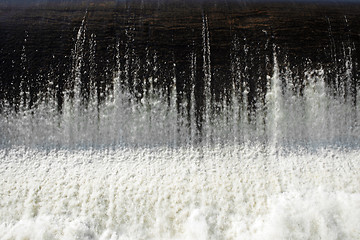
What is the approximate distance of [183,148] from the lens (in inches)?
151

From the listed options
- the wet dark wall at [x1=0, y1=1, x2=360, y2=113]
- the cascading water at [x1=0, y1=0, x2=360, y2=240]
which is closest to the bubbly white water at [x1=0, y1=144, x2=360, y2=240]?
the cascading water at [x1=0, y1=0, x2=360, y2=240]

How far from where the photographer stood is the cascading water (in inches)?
135

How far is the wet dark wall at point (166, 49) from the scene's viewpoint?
400cm

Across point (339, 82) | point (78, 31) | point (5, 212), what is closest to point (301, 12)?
point (339, 82)

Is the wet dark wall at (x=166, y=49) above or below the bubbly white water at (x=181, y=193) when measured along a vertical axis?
above

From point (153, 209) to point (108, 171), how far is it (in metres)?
0.74

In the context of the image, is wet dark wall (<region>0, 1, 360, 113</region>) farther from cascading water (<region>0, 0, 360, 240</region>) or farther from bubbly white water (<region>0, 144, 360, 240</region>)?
bubbly white water (<region>0, 144, 360, 240</region>)

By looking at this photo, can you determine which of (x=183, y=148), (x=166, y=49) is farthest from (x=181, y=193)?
(x=166, y=49)

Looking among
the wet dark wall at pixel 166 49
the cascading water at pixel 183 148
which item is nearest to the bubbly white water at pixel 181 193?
the cascading water at pixel 183 148

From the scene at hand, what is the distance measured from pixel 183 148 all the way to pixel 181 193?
0.57m

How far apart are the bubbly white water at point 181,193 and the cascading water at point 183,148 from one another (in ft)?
0.04

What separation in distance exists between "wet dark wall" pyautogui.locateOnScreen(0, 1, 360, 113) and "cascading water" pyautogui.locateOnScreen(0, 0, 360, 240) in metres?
0.03

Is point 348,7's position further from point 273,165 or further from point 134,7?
point 134,7

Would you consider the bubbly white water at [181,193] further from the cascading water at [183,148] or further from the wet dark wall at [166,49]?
the wet dark wall at [166,49]
